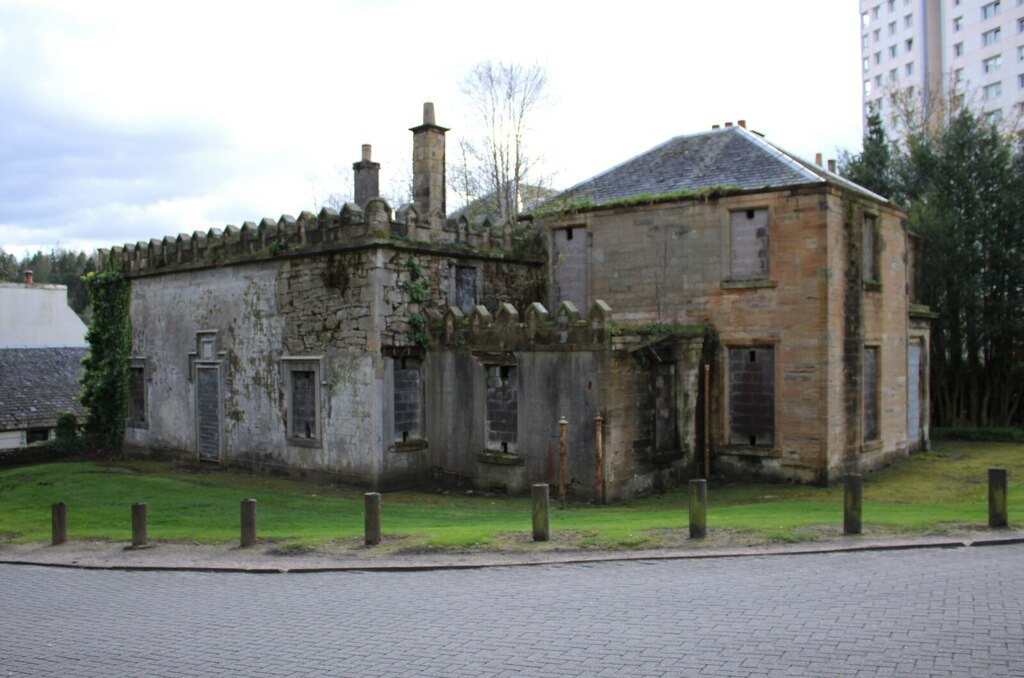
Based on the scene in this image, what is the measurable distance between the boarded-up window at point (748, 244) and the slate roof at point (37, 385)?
85.0 ft

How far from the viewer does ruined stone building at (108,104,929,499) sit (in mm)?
18266

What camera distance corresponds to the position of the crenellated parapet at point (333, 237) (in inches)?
769

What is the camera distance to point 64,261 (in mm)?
83812

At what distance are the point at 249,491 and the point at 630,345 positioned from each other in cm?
898

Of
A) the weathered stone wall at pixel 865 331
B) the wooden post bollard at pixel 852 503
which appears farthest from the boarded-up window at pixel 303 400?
the wooden post bollard at pixel 852 503

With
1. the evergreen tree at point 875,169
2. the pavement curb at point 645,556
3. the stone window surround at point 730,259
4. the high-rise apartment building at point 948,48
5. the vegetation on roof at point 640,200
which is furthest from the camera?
the high-rise apartment building at point 948,48

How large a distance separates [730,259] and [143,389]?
1781cm

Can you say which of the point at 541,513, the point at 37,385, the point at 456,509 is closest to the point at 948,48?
the point at 456,509

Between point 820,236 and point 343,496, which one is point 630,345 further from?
point 343,496

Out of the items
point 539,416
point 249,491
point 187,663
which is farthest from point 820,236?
point 187,663

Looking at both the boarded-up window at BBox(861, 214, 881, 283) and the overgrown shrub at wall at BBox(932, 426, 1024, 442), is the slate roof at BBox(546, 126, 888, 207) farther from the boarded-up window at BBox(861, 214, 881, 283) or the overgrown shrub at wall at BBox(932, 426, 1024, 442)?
the overgrown shrub at wall at BBox(932, 426, 1024, 442)

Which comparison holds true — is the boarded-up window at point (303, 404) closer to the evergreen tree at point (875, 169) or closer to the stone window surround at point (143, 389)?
the stone window surround at point (143, 389)

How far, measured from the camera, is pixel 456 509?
55.5 feet

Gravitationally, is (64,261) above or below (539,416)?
above
